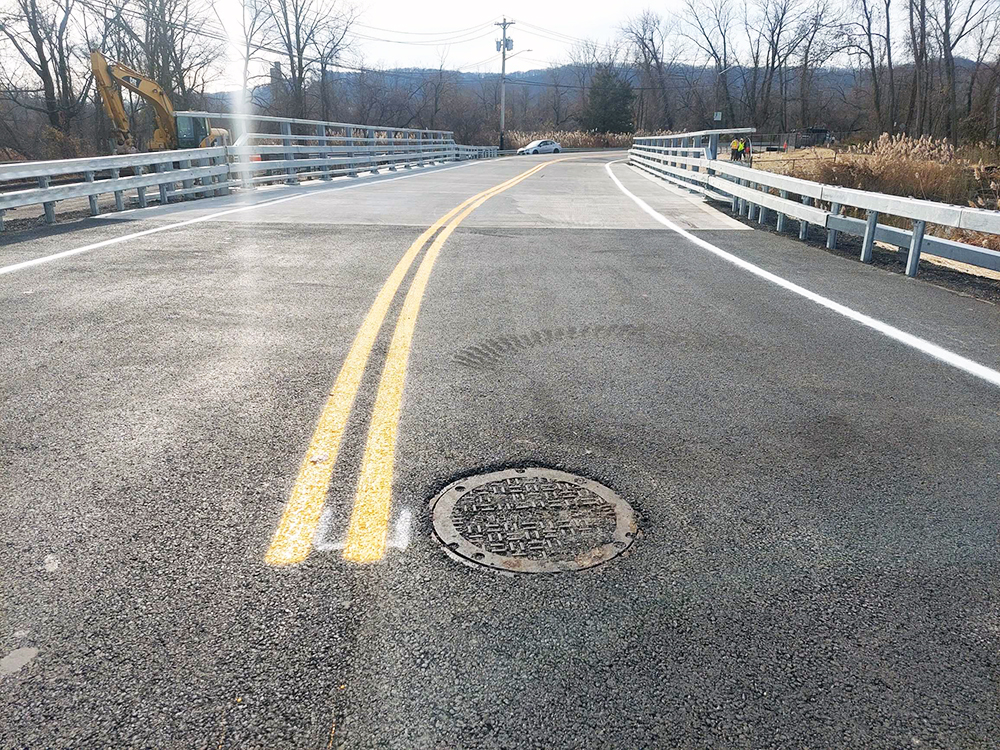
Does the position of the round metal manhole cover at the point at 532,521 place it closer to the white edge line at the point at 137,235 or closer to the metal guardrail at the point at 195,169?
the white edge line at the point at 137,235

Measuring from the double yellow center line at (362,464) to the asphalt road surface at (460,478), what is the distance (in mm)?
15

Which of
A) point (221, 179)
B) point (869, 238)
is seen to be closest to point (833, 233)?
point (869, 238)

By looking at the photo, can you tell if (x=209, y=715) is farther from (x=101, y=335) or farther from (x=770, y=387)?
(x=101, y=335)

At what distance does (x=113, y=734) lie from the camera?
6.14ft

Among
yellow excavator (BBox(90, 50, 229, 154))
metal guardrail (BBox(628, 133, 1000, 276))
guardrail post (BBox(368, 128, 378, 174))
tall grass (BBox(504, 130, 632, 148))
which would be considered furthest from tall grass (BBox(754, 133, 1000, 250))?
tall grass (BBox(504, 130, 632, 148))

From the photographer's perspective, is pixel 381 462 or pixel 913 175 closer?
pixel 381 462

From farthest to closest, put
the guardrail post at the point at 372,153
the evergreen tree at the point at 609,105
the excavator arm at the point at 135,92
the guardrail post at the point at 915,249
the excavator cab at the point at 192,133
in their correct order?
the evergreen tree at the point at 609,105 → the guardrail post at the point at 372,153 → the excavator arm at the point at 135,92 → the excavator cab at the point at 192,133 → the guardrail post at the point at 915,249

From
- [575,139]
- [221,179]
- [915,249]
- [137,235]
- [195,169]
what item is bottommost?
[137,235]

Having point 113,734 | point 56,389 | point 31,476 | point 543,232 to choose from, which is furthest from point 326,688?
point 543,232

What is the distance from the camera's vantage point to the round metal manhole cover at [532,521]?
105 inches

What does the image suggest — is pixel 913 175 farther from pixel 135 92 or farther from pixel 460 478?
pixel 135 92

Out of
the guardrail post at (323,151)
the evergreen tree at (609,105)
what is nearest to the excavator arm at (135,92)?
the guardrail post at (323,151)

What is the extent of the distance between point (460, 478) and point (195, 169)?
525 inches

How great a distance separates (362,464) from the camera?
3320 mm
